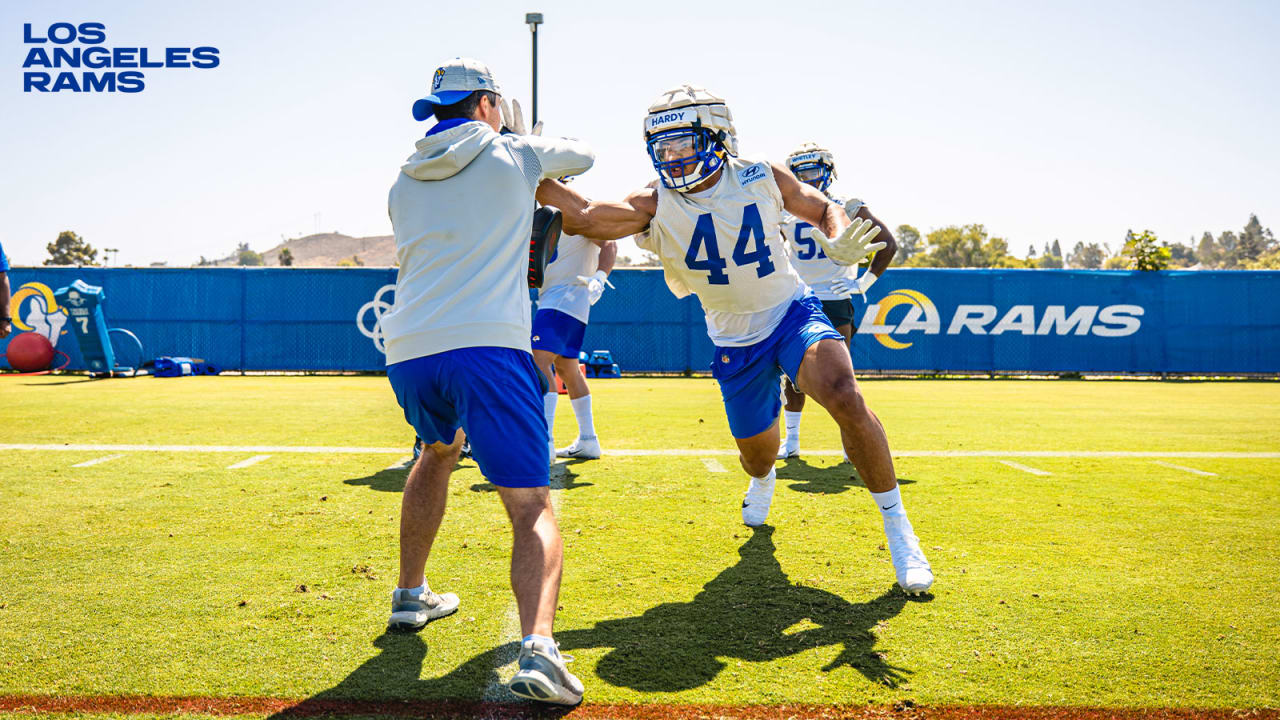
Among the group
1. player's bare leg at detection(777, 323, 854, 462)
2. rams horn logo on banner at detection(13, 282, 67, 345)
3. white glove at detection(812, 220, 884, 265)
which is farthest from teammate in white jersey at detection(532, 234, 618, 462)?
rams horn logo on banner at detection(13, 282, 67, 345)

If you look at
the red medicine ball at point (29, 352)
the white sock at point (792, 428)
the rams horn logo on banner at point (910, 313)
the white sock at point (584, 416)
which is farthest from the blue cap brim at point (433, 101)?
the red medicine ball at point (29, 352)

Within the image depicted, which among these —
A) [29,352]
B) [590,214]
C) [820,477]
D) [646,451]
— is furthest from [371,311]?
[590,214]

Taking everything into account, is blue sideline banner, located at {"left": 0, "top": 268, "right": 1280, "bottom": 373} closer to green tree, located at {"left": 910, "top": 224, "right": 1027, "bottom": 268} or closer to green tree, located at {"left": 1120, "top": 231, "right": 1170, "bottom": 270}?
green tree, located at {"left": 1120, "top": 231, "right": 1170, "bottom": 270}

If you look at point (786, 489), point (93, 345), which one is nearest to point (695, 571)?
point (786, 489)

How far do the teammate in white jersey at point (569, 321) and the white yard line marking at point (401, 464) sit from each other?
3.85 feet

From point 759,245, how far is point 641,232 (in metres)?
0.57

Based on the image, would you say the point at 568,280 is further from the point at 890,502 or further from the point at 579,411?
the point at 890,502

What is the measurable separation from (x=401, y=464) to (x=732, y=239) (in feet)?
12.6

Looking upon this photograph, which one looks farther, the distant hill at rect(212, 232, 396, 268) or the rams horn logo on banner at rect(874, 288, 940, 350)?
the distant hill at rect(212, 232, 396, 268)

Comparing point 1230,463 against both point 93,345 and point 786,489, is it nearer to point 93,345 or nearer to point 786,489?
point 786,489

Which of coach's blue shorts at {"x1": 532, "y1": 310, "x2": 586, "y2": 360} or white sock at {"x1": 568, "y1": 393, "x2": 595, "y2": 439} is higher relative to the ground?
coach's blue shorts at {"x1": 532, "y1": 310, "x2": 586, "y2": 360}

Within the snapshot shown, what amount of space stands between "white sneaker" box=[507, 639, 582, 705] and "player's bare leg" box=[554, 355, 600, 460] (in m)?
4.53

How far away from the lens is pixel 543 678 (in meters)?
2.35

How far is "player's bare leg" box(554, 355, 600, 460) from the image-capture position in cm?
705
